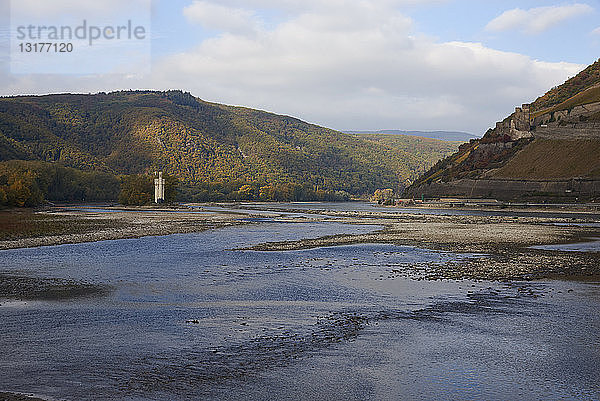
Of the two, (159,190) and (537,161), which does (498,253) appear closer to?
(537,161)

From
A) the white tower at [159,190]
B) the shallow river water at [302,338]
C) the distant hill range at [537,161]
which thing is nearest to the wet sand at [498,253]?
the shallow river water at [302,338]

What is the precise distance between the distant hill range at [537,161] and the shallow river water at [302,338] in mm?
101860

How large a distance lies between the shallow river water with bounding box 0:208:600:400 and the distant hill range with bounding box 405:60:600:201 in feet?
334

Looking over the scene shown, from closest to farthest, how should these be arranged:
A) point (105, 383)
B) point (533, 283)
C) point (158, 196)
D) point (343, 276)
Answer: point (105, 383)
point (533, 283)
point (343, 276)
point (158, 196)

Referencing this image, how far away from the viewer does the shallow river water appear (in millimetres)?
11055

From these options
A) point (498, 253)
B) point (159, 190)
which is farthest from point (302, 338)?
point (159, 190)

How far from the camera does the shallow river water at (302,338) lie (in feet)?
36.3

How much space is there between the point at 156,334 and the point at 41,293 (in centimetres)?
794

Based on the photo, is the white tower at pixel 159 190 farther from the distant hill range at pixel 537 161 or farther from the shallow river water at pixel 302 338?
the shallow river water at pixel 302 338

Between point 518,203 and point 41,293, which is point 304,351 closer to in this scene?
point 41,293

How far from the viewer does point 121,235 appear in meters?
48.9

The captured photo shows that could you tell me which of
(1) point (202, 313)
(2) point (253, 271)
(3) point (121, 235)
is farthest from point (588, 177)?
(1) point (202, 313)

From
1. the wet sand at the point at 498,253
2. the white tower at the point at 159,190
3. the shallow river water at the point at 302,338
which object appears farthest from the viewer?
the white tower at the point at 159,190

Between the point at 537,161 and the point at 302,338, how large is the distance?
130 m
